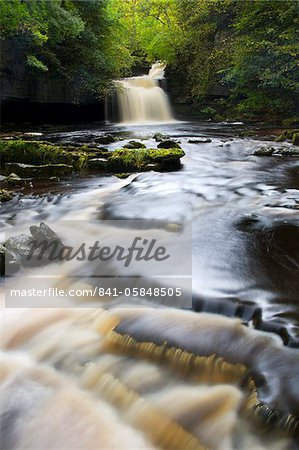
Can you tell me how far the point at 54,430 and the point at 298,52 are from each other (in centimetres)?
1938

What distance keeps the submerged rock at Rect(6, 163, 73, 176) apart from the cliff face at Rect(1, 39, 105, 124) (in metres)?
10.5

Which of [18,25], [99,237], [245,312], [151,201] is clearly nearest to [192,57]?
[18,25]

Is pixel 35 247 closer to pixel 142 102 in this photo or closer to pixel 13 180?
pixel 13 180

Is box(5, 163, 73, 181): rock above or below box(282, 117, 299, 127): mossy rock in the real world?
below

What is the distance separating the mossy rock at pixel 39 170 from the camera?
7.79 m

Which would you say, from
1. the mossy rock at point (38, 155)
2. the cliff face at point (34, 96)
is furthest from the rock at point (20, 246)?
the cliff face at point (34, 96)

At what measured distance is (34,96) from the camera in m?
18.1

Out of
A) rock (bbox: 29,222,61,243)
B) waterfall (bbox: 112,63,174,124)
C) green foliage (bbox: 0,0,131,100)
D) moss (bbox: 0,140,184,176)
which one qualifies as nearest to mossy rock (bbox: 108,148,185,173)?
moss (bbox: 0,140,184,176)

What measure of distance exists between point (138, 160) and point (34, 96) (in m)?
12.2

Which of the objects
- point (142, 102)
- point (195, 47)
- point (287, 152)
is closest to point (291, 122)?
point (142, 102)

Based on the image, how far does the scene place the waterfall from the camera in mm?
21297

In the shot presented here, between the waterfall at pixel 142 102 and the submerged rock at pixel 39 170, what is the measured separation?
13765 mm

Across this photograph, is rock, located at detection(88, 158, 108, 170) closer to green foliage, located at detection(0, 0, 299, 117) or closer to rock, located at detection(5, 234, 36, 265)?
rock, located at detection(5, 234, 36, 265)

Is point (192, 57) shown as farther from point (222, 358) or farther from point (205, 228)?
point (222, 358)
